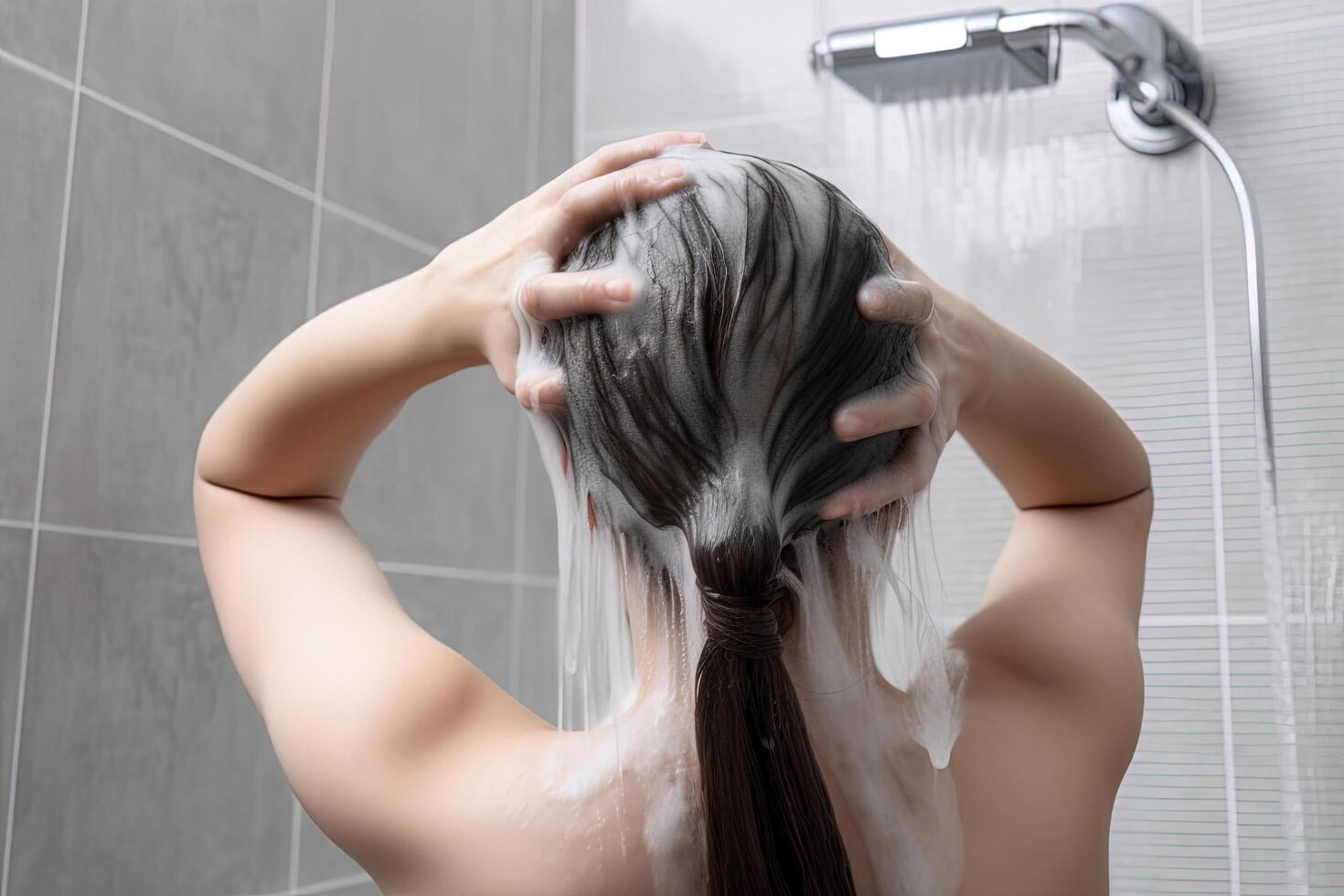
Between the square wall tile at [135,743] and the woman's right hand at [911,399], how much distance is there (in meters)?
0.66

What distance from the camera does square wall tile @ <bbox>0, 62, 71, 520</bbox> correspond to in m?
0.88

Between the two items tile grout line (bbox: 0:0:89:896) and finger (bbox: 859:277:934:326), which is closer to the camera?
finger (bbox: 859:277:934:326)

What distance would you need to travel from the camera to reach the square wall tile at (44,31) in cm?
89

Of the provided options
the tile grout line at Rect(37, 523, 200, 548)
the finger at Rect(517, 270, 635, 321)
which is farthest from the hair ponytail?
the tile grout line at Rect(37, 523, 200, 548)

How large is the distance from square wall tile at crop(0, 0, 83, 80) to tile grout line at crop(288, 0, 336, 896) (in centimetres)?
29

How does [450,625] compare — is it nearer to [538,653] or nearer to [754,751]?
[538,653]

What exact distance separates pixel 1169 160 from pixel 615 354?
102cm

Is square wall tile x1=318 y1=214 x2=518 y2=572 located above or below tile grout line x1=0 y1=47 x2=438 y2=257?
below

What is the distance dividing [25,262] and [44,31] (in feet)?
0.58

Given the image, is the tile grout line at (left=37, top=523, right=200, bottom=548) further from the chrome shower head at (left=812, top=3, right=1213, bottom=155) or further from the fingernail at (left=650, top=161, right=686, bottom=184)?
the chrome shower head at (left=812, top=3, right=1213, bottom=155)

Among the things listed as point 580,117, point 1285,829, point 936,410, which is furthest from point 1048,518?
point 580,117

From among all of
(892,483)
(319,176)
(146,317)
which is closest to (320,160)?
(319,176)

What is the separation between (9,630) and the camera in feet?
2.87

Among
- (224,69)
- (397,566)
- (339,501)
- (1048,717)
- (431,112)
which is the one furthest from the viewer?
(431,112)
